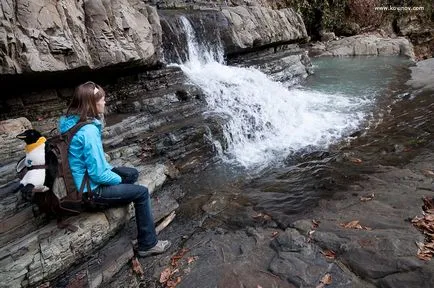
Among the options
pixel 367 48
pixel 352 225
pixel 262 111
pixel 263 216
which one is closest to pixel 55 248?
pixel 263 216

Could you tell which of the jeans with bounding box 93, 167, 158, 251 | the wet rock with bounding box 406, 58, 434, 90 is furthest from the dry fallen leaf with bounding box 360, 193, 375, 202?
the wet rock with bounding box 406, 58, 434, 90

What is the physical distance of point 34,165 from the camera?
345cm

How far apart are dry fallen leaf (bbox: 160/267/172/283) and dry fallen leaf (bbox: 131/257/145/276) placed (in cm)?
25

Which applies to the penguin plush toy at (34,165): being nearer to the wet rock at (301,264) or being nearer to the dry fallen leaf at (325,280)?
the wet rock at (301,264)

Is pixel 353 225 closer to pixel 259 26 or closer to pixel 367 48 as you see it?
pixel 259 26

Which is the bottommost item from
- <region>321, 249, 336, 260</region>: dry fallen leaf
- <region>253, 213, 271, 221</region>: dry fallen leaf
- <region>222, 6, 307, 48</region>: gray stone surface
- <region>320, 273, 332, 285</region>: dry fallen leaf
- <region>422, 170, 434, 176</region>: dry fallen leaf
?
<region>253, 213, 271, 221</region>: dry fallen leaf

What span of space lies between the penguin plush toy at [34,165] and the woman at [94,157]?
348 mm

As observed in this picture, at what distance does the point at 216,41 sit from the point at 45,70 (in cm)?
749

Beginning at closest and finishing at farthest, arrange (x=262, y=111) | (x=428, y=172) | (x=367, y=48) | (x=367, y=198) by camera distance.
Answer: (x=367, y=198), (x=428, y=172), (x=262, y=111), (x=367, y=48)

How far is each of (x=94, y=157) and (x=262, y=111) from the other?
6147 millimetres

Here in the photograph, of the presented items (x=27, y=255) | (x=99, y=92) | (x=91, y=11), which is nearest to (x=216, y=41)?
(x=91, y=11)

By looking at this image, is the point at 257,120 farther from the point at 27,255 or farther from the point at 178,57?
the point at 27,255

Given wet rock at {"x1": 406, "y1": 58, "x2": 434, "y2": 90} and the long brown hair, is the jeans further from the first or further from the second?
wet rock at {"x1": 406, "y1": 58, "x2": 434, "y2": 90}

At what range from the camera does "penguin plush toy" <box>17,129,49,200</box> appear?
3.38 metres
